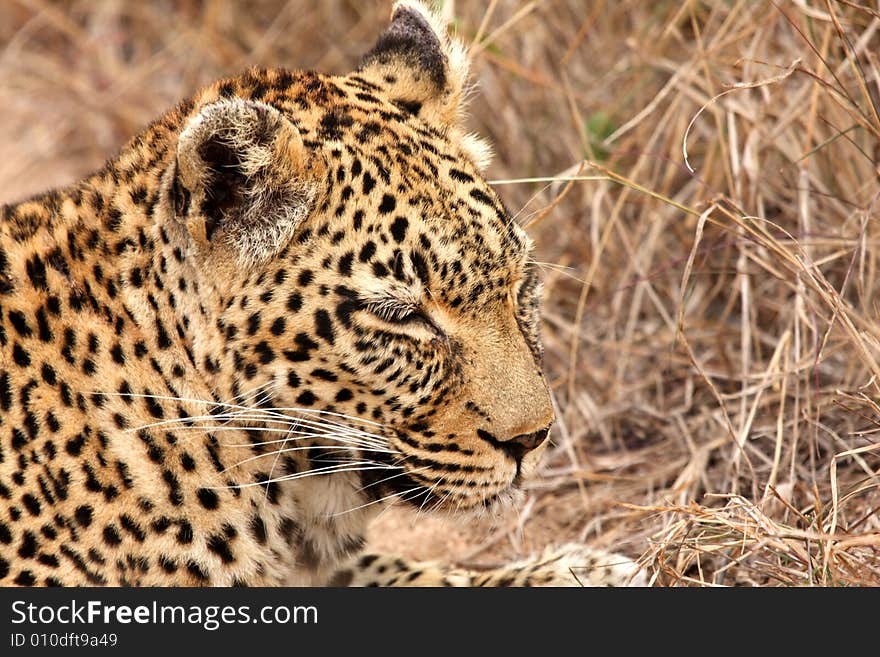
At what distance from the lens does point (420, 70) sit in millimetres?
4574

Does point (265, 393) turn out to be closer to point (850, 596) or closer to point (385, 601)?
point (385, 601)

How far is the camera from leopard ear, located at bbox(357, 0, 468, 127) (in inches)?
179

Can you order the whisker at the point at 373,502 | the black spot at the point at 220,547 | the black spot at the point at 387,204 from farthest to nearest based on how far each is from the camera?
1. the whisker at the point at 373,502
2. the black spot at the point at 220,547
3. the black spot at the point at 387,204

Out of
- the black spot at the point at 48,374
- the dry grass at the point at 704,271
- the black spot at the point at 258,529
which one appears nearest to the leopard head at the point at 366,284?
the black spot at the point at 258,529

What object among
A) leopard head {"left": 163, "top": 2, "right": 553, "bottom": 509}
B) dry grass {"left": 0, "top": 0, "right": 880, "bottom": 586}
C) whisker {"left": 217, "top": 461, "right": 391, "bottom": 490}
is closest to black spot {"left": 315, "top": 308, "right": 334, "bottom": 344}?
leopard head {"left": 163, "top": 2, "right": 553, "bottom": 509}

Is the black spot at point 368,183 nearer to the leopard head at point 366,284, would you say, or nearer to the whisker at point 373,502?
the leopard head at point 366,284

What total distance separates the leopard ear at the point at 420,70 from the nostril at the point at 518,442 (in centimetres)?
126

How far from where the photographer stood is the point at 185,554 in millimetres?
3963

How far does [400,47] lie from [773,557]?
8.01 ft

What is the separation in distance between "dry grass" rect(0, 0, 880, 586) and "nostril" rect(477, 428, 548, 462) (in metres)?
0.49

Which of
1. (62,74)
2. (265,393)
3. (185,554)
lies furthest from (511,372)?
(62,74)

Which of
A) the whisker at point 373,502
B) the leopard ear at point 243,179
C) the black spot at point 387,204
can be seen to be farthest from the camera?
the whisker at point 373,502

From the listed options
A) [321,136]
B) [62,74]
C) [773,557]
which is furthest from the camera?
[62,74]

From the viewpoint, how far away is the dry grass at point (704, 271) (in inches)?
184
